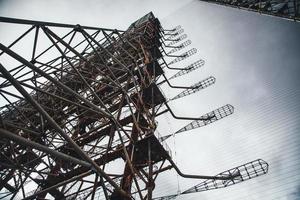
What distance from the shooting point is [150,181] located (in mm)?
9859

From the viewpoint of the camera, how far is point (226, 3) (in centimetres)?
1769

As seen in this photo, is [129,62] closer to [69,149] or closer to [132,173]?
[69,149]

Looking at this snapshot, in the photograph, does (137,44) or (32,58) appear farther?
(137,44)

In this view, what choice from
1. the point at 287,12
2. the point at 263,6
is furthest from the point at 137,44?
the point at 287,12

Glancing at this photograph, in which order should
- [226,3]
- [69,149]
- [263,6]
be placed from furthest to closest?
[226,3]
[263,6]
[69,149]

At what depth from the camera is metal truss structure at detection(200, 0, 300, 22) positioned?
1286 centimetres

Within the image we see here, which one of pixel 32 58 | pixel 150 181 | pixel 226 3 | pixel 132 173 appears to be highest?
pixel 32 58

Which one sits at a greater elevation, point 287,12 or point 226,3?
point 226,3

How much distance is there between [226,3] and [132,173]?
1294cm

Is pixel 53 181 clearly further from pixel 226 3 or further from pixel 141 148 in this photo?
pixel 226 3

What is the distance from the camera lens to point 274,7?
48.2 ft

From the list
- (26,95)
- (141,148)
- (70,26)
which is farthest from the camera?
(141,148)

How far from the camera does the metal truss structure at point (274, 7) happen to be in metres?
12.9

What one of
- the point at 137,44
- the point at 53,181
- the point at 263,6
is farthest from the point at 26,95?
the point at 137,44
